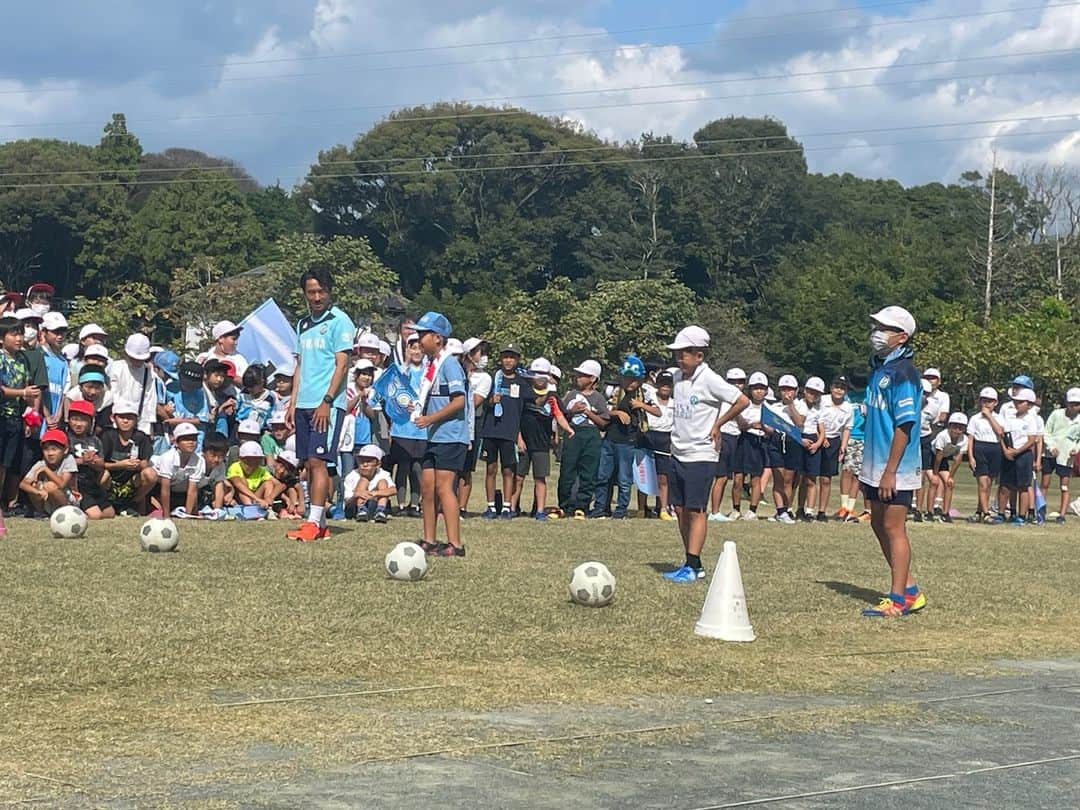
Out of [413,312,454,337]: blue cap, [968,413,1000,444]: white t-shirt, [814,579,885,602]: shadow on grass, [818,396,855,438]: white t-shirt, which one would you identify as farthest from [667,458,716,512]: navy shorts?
[968,413,1000,444]: white t-shirt

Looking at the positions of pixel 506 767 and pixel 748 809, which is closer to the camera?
pixel 748 809

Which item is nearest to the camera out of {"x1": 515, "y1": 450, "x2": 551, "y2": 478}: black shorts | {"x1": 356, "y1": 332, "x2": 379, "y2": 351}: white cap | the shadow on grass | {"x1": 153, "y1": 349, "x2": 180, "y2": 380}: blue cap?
the shadow on grass

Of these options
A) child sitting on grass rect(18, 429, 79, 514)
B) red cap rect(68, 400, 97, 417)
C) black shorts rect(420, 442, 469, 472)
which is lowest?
child sitting on grass rect(18, 429, 79, 514)

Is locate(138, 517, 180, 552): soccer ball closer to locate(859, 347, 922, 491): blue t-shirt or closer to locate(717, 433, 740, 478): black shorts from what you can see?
locate(859, 347, 922, 491): blue t-shirt

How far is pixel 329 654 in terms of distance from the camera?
27.3 ft

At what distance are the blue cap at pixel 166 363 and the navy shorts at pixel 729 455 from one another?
7.34 metres

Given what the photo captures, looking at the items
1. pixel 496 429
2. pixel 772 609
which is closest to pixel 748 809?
pixel 772 609

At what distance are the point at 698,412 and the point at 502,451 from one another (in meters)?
7.18

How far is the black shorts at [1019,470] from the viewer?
874 inches

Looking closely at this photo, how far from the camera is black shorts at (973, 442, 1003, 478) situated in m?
22.3

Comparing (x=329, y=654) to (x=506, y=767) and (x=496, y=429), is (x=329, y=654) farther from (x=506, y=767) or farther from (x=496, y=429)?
(x=496, y=429)

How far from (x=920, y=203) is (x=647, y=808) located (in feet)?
315

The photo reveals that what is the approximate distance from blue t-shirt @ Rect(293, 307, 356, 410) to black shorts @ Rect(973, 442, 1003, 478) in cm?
1234

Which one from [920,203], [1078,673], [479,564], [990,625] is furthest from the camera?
[920,203]
